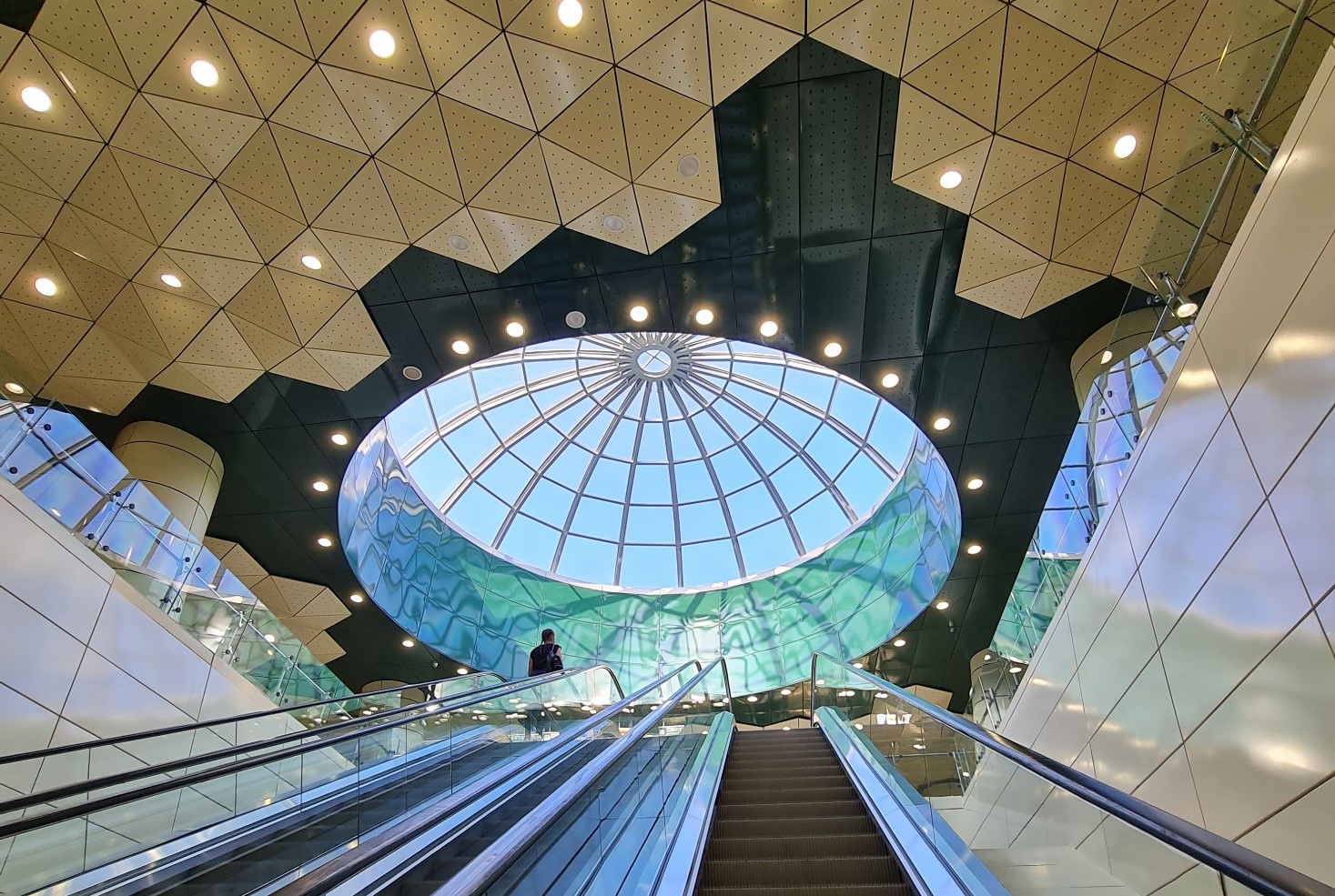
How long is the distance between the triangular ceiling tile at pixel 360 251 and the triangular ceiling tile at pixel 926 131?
5315 millimetres

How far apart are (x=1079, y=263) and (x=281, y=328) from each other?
9365mm

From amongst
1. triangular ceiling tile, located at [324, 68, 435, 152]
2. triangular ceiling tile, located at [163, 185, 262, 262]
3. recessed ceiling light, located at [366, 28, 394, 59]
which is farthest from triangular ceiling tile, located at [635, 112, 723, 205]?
triangular ceiling tile, located at [163, 185, 262, 262]

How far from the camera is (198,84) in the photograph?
6.20 metres

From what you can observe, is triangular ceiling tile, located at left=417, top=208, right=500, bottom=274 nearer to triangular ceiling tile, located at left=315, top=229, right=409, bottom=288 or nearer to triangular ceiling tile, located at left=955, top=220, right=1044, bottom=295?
triangular ceiling tile, located at left=315, top=229, right=409, bottom=288

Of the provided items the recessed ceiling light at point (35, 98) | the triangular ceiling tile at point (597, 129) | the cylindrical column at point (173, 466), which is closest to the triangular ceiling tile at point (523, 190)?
the triangular ceiling tile at point (597, 129)

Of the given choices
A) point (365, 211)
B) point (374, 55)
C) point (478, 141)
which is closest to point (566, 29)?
point (478, 141)

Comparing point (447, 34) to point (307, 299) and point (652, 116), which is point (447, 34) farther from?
point (307, 299)

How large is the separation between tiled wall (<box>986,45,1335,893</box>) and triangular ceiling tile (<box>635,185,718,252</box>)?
4.57 metres

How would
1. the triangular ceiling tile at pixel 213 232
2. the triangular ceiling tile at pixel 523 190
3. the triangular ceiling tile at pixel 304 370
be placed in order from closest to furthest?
the triangular ceiling tile at pixel 523 190 < the triangular ceiling tile at pixel 213 232 < the triangular ceiling tile at pixel 304 370

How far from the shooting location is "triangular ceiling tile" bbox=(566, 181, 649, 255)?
7.27 metres

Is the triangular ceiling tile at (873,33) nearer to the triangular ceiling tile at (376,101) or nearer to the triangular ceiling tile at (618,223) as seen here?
the triangular ceiling tile at (618,223)

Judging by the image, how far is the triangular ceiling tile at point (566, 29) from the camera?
5.88m

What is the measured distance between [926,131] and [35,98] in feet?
27.0

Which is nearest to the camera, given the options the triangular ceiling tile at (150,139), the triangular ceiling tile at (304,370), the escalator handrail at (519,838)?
the escalator handrail at (519,838)
